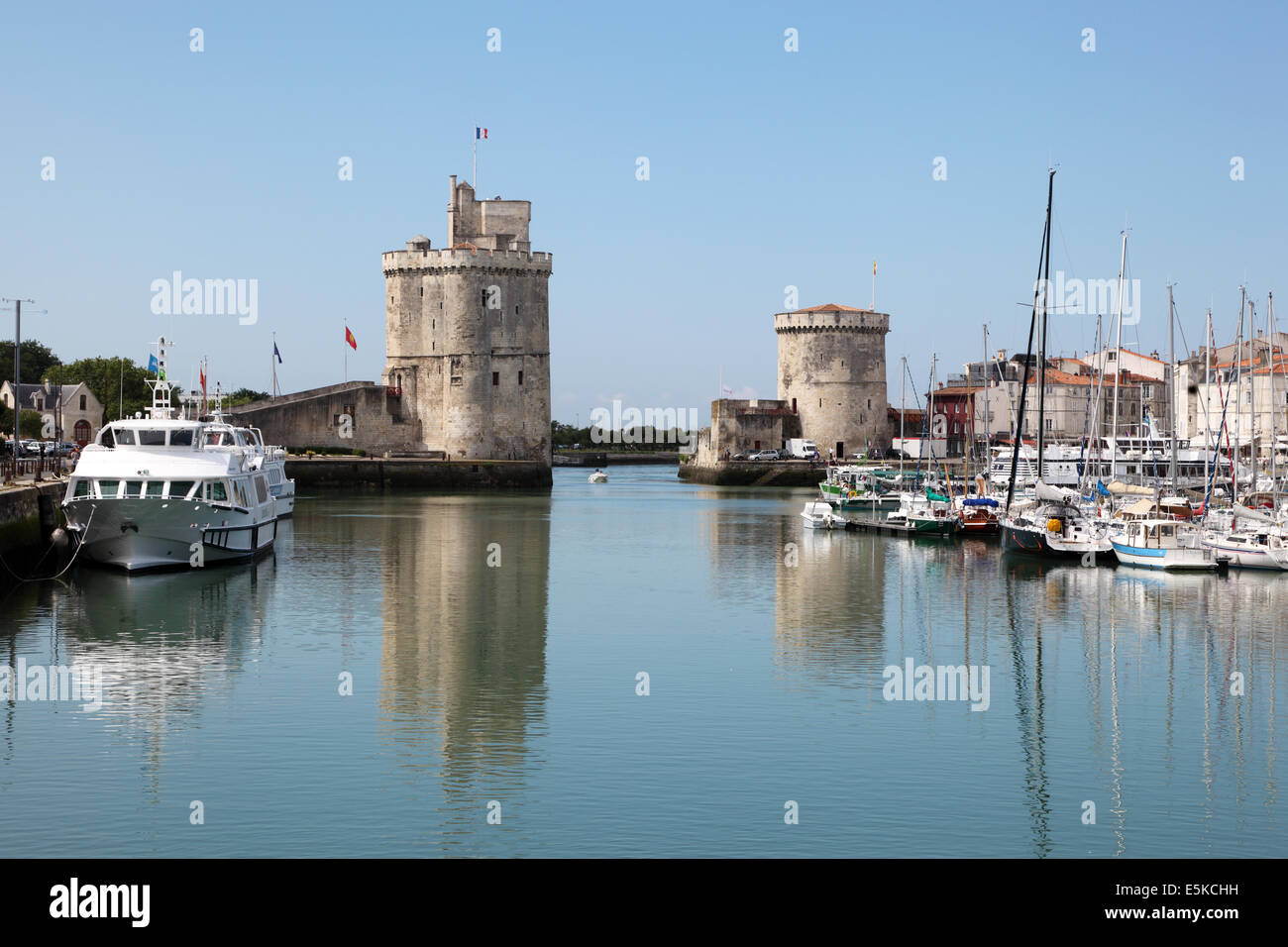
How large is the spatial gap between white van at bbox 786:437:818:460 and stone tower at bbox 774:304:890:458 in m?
0.53

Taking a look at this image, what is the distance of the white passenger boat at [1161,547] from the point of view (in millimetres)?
29812

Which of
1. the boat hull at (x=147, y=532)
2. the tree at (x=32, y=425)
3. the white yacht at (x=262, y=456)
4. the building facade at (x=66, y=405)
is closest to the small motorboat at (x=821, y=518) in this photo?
the white yacht at (x=262, y=456)

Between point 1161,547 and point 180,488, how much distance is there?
66.7 ft

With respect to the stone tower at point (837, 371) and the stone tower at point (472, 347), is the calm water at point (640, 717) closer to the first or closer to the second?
the stone tower at point (472, 347)

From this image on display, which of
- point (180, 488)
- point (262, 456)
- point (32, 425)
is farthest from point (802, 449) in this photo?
point (180, 488)

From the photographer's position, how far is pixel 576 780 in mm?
13773

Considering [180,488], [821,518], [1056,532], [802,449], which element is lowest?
[821,518]

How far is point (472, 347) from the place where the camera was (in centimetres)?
6844

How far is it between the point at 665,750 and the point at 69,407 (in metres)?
73.8

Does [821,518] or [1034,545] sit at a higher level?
[821,518]

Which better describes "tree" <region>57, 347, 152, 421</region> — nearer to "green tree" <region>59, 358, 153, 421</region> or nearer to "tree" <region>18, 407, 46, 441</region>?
"green tree" <region>59, 358, 153, 421</region>

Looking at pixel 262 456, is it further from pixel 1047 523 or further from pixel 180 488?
pixel 1047 523

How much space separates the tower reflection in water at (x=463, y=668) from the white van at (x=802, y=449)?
41.8 meters
